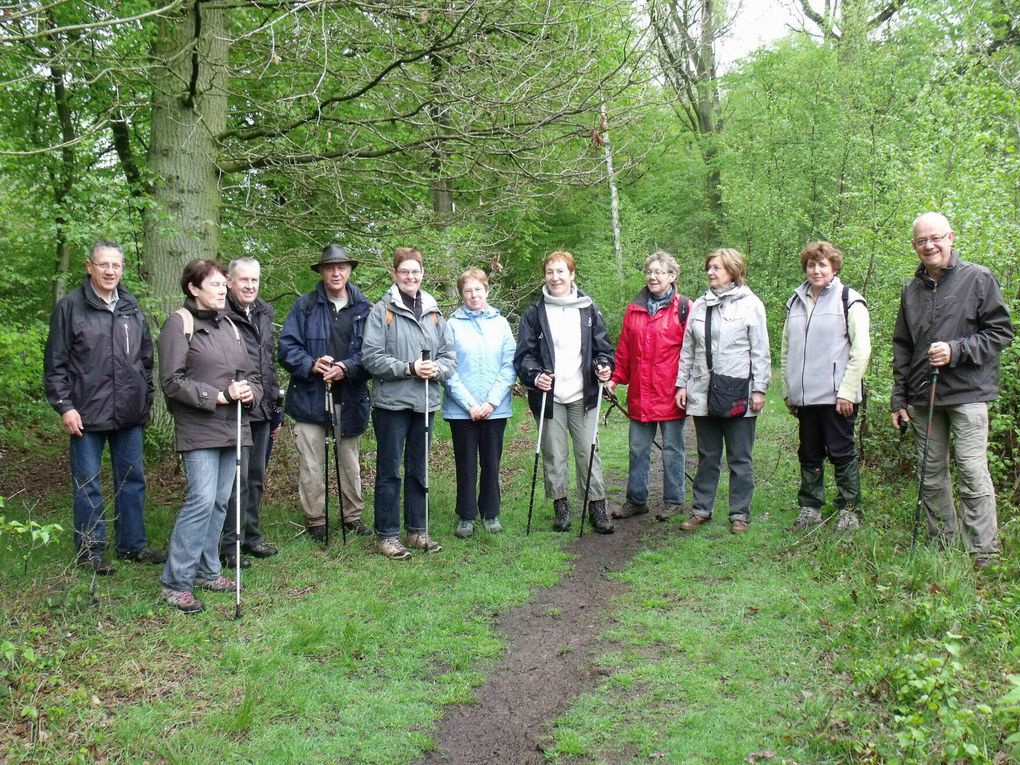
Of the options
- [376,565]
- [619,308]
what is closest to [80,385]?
[376,565]

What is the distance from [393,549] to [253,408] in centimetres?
153

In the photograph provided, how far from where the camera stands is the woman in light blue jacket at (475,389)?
6.52m

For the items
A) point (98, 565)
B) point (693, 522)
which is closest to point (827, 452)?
point (693, 522)

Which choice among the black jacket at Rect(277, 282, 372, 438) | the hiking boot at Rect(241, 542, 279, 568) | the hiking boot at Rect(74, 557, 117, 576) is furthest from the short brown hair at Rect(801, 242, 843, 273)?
the hiking boot at Rect(74, 557, 117, 576)

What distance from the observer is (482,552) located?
20.6ft

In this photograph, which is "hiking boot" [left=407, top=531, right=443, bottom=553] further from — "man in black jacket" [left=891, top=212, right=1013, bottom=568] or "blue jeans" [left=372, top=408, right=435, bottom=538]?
"man in black jacket" [left=891, top=212, right=1013, bottom=568]

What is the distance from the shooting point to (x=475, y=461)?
21.6 feet

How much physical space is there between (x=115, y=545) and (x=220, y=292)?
7.40 feet

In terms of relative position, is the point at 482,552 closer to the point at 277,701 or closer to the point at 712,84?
the point at 277,701

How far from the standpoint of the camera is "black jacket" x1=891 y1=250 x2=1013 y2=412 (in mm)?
4930

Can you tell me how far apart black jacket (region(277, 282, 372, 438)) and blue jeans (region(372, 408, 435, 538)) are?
0.30m

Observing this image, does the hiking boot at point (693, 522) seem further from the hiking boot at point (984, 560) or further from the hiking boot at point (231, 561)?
the hiking boot at point (231, 561)

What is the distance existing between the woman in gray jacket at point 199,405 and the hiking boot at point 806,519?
4.31 meters

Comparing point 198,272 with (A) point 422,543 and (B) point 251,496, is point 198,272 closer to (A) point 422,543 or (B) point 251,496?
(B) point 251,496
